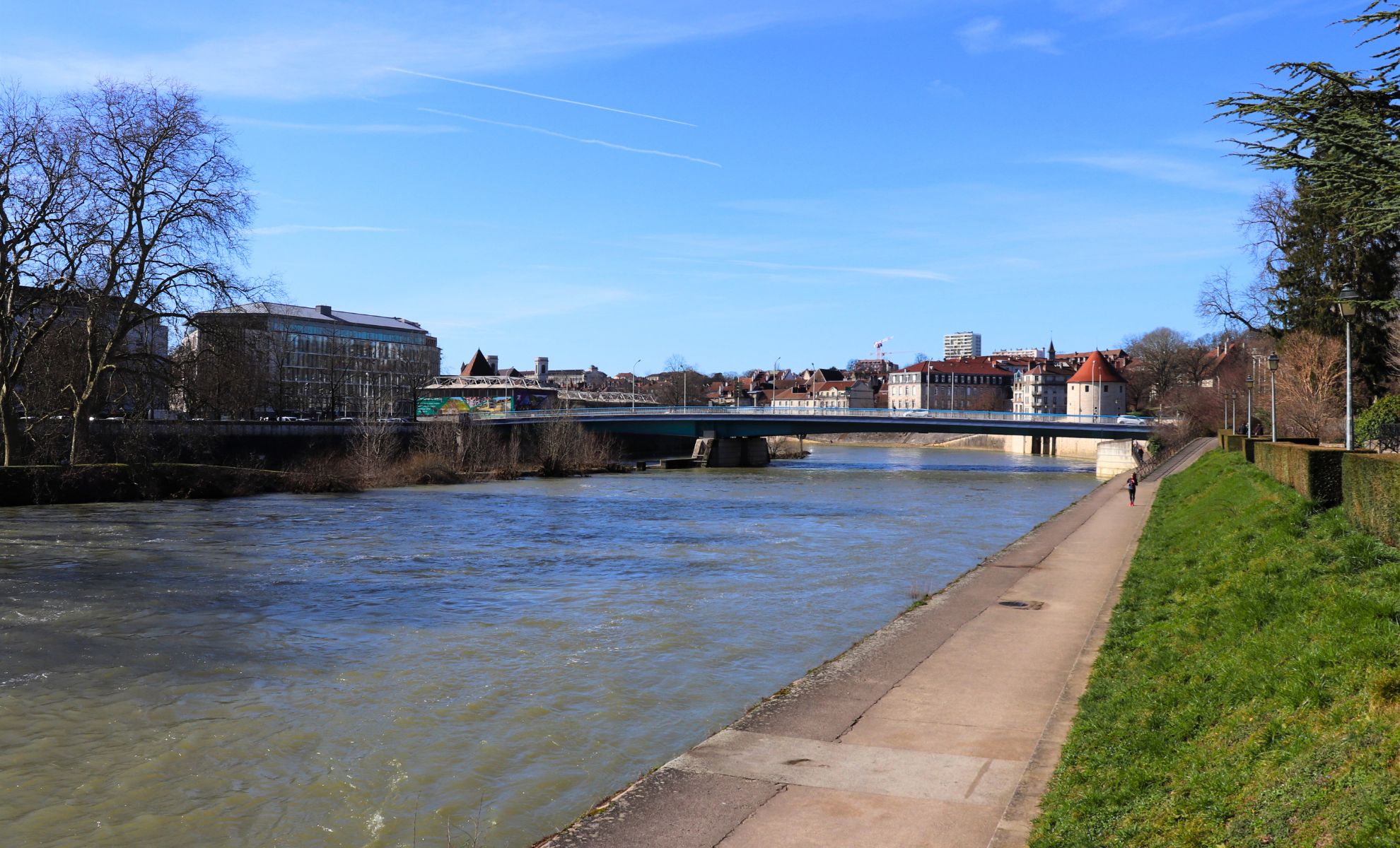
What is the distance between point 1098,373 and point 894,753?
5522 inches

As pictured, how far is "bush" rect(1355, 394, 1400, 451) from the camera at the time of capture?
22000 millimetres

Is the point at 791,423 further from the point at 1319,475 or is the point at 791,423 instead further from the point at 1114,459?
the point at 1319,475

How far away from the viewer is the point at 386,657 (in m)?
16.7

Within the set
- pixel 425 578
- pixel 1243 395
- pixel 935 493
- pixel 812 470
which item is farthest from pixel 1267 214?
pixel 425 578

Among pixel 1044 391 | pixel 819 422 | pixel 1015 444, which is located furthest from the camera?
pixel 1044 391

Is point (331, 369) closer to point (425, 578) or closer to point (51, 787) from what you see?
point (425, 578)

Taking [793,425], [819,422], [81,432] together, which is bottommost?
[793,425]

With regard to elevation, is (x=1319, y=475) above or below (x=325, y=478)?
above

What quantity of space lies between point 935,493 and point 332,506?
3021cm

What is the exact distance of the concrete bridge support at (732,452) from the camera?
84062 mm

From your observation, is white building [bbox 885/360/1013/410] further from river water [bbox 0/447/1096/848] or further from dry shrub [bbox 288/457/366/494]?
river water [bbox 0/447/1096/848]

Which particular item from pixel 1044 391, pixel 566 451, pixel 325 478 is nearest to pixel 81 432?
pixel 325 478

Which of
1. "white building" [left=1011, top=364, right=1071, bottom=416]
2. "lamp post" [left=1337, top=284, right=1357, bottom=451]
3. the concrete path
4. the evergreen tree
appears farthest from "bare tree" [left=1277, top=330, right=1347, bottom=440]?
"white building" [left=1011, top=364, right=1071, bottom=416]

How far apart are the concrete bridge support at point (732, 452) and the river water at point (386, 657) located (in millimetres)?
46226
